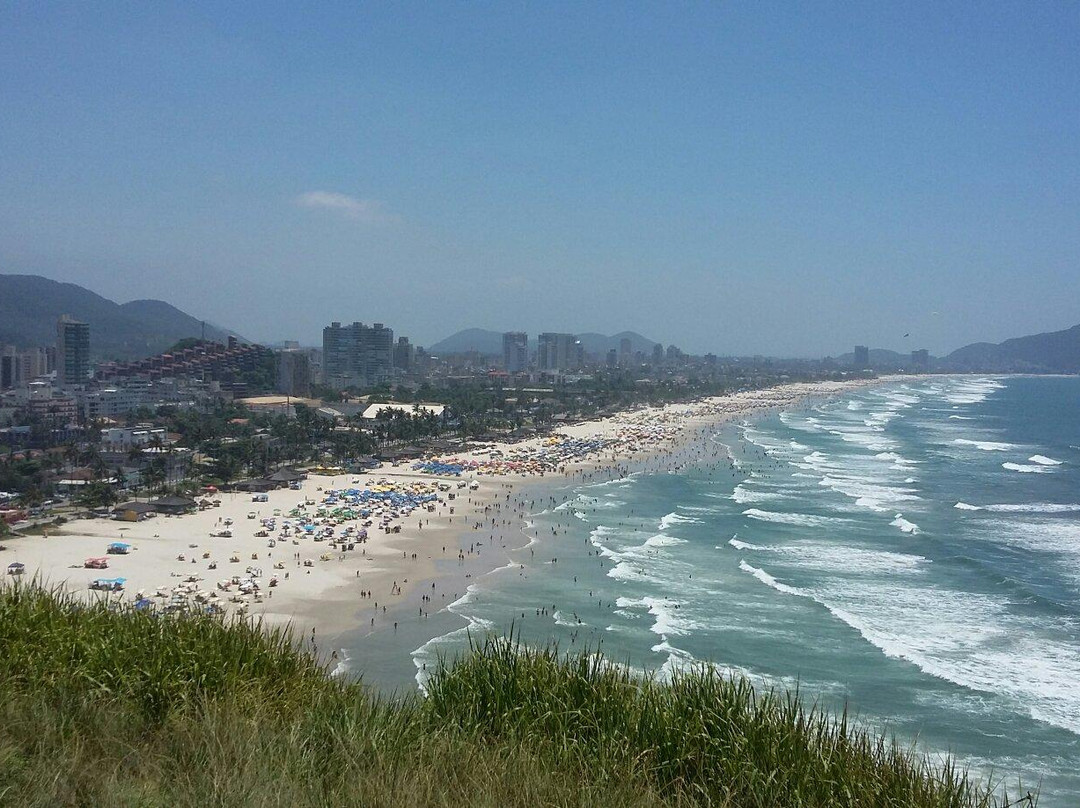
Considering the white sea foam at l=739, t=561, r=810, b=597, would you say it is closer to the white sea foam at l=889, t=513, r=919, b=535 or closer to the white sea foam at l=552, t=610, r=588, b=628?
the white sea foam at l=552, t=610, r=588, b=628

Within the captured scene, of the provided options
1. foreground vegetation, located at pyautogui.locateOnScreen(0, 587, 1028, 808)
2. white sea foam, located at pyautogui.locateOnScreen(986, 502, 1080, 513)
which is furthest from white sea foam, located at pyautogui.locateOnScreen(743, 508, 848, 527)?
foreground vegetation, located at pyautogui.locateOnScreen(0, 587, 1028, 808)

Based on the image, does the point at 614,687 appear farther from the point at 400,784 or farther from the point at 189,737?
the point at 189,737

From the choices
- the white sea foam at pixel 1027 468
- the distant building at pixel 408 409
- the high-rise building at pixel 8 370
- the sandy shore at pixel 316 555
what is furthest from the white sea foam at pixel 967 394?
the high-rise building at pixel 8 370

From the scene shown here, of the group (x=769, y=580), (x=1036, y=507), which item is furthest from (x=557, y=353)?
(x=769, y=580)

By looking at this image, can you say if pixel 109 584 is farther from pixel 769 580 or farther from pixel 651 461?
pixel 651 461

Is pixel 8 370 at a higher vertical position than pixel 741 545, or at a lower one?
higher

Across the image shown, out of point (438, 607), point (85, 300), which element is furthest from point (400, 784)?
point (85, 300)

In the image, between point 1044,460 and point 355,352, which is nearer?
point 1044,460
